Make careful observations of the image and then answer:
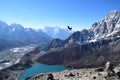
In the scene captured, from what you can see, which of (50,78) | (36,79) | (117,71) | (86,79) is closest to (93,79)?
(86,79)

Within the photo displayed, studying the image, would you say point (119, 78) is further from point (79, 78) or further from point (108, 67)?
point (79, 78)

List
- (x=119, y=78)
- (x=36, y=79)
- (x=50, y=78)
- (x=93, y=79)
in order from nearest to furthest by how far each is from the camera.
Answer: (x=119, y=78) → (x=93, y=79) → (x=50, y=78) → (x=36, y=79)

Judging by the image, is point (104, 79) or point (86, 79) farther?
point (86, 79)

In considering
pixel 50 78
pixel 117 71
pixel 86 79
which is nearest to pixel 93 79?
pixel 86 79

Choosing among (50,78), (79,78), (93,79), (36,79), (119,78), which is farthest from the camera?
(36,79)

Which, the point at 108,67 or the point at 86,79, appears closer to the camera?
the point at 108,67

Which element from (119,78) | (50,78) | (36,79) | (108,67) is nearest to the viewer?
(119,78)

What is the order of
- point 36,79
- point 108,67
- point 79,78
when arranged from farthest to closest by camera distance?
point 36,79
point 79,78
point 108,67

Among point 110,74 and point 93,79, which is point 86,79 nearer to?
point 93,79
